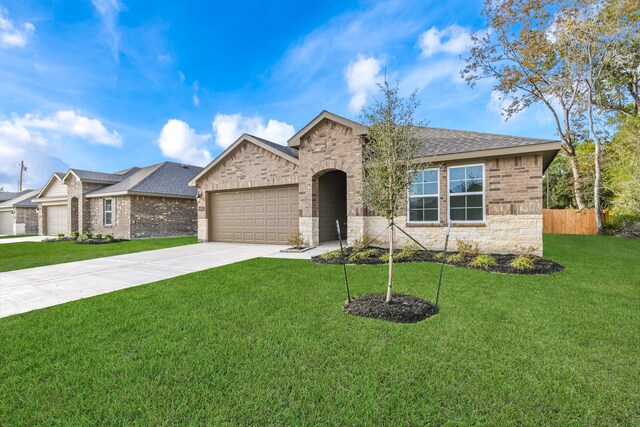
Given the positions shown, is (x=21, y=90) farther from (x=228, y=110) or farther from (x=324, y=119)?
(x=324, y=119)

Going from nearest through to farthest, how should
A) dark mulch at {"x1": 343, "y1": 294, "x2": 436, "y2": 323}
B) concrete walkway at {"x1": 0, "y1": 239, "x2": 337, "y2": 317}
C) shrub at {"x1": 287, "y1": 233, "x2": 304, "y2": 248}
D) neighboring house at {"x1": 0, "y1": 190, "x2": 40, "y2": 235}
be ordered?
dark mulch at {"x1": 343, "y1": 294, "x2": 436, "y2": 323} → concrete walkway at {"x1": 0, "y1": 239, "x2": 337, "y2": 317} → shrub at {"x1": 287, "y1": 233, "x2": 304, "y2": 248} → neighboring house at {"x1": 0, "y1": 190, "x2": 40, "y2": 235}

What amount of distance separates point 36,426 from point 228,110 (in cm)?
1940

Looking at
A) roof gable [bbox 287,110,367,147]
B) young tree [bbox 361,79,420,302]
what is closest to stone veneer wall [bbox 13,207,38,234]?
roof gable [bbox 287,110,367,147]

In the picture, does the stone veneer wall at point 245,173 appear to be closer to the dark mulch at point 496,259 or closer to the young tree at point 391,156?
the dark mulch at point 496,259

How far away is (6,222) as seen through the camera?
28766 millimetres

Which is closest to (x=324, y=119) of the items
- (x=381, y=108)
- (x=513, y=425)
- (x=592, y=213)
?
(x=381, y=108)

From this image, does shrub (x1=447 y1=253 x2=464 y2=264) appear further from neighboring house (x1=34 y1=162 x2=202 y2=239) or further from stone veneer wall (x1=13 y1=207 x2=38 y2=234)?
stone veneer wall (x1=13 y1=207 x2=38 y2=234)

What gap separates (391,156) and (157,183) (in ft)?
61.0

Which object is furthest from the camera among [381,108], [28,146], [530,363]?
[28,146]

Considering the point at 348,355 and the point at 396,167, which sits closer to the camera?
the point at 348,355

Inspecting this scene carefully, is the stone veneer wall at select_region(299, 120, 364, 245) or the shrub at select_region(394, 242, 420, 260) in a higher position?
the stone veneer wall at select_region(299, 120, 364, 245)

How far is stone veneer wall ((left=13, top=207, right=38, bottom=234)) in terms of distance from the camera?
26.3 meters

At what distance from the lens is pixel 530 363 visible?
285cm

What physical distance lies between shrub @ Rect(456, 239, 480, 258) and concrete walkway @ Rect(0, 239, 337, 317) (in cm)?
464
